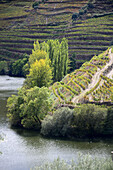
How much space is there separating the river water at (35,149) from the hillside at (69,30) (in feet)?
284

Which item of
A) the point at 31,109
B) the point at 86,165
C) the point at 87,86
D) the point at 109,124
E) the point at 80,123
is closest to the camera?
the point at 86,165

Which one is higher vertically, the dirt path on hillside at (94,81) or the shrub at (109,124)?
the shrub at (109,124)

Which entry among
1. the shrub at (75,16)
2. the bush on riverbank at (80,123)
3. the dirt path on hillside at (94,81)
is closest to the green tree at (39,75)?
the dirt path on hillside at (94,81)

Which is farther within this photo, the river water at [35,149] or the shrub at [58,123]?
the shrub at [58,123]

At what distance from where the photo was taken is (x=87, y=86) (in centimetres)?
7712

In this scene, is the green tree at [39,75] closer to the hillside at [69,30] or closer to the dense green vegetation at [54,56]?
the dense green vegetation at [54,56]

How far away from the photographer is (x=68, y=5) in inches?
7785

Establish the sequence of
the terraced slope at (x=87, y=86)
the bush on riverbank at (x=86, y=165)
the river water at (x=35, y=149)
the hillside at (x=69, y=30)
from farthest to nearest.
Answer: the hillside at (x=69, y=30)
the terraced slope at (x=87, y=86)
the river water at (x=35, y=149)
the bush on riverbank at (x=86, y=165)

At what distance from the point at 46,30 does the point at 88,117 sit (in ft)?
399

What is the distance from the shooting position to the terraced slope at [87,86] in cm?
6830

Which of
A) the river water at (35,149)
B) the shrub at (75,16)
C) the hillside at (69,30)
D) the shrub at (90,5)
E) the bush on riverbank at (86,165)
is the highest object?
the bush on riverbank at (86,165)

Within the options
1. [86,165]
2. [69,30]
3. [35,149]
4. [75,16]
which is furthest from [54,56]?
[86,165]

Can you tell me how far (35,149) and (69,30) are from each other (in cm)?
11658

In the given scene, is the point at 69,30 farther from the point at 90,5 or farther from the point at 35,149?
the point at 35,149
